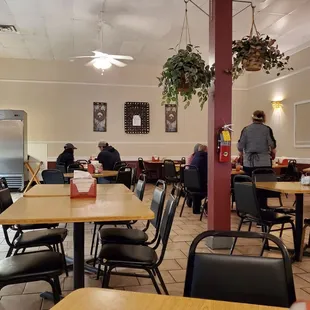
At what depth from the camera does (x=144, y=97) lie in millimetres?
10570

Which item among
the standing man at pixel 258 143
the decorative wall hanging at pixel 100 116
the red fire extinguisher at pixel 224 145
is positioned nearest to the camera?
the red fire extinguisher at pixel 224 145

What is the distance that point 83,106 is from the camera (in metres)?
10.2

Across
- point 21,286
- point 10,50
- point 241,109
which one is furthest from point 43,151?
point 21,286

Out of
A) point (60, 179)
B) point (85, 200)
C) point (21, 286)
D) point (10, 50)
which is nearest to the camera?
point (85, 200)

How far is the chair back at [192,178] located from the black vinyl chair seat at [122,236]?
8.86 feet

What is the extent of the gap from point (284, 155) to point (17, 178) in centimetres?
693

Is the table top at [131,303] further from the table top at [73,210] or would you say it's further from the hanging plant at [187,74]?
the hanging plant at [187,74]

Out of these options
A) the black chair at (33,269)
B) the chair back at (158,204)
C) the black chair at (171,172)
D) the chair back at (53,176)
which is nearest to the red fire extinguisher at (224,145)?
the chair back at (158,204)

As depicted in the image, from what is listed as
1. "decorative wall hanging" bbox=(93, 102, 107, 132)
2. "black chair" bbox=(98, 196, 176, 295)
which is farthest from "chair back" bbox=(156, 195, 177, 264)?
"decorative wall hanging" bbox=(93, 102, 107, 132)

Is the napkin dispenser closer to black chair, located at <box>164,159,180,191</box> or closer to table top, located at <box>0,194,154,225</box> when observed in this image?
table top, located at <box>0,194,154,225</box>

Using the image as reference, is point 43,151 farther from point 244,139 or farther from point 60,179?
point 244,139

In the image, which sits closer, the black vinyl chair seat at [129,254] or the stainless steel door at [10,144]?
the black vinyl chair seat at [129,254]

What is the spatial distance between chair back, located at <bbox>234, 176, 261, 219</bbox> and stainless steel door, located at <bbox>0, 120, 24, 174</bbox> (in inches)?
277

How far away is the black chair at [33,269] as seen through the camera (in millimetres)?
1873
